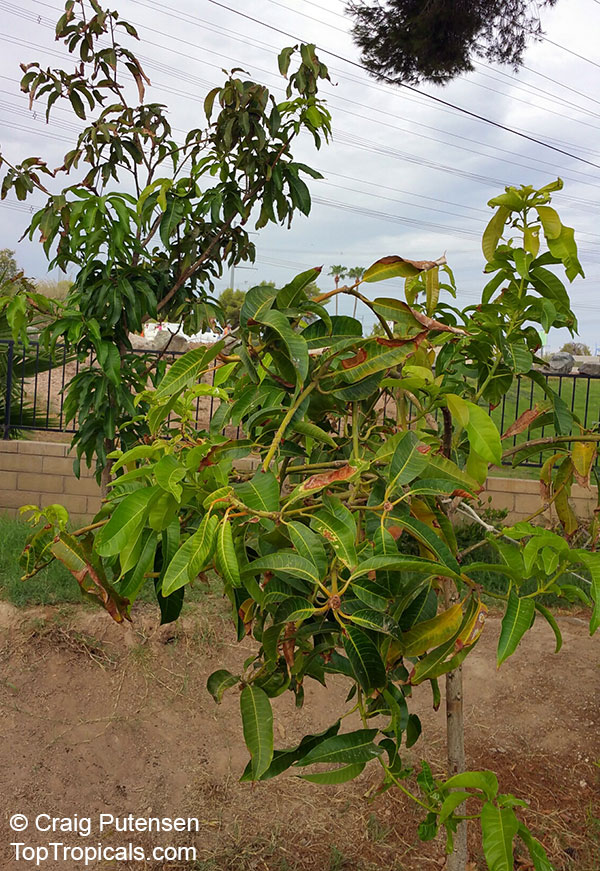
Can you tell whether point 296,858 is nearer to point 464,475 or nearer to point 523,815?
point 523,815

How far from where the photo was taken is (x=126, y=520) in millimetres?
973

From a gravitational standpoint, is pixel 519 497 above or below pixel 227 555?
below

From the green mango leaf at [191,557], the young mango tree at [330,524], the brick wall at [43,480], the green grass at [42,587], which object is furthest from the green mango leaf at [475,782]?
the brick wall at [43,480]

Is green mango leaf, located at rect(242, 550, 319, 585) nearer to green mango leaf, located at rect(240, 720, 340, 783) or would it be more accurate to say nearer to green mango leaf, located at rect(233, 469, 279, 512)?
green mango leaf, located at rect(233, 469, 279, 512)

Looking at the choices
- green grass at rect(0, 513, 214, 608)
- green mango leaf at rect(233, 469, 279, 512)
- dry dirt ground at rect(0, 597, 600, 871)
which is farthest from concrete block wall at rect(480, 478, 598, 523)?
green mango leaf at rect(233, 469, 279, 512)

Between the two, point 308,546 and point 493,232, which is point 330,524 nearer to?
point 308,546

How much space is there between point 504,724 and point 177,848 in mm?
1525

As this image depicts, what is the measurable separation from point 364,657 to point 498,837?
448mm

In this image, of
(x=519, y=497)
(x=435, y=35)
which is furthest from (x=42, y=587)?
(x=435, y=35)

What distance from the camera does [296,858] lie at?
2240 mm

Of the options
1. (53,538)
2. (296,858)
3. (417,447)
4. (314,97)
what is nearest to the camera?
(417,447)

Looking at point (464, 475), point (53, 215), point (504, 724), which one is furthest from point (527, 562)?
point (53, 215)

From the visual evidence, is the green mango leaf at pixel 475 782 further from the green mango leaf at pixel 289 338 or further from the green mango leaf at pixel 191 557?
the green mango leaf at pixel 289 338

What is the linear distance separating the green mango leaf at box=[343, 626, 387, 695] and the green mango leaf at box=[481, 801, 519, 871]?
396mm
